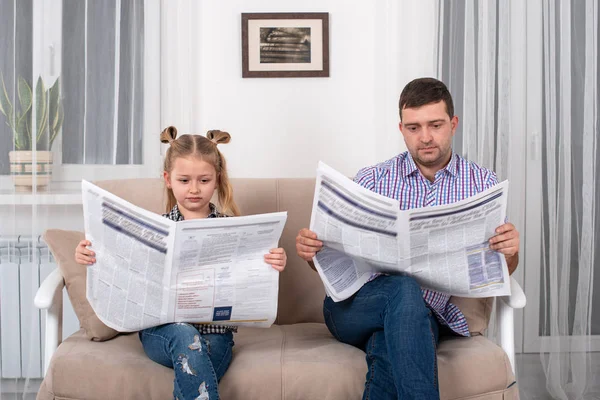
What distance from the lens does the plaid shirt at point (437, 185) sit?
5.64 feet

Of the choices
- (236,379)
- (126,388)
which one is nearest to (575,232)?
(236,379)

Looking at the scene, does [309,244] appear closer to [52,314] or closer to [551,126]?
[52,314]

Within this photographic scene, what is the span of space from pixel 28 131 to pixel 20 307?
24.6 inches

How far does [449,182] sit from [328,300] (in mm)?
450

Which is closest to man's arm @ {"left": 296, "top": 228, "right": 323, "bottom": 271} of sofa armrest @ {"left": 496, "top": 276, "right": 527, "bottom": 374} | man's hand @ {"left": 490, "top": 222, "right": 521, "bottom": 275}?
man's hand @ {"left": 490, "top": 222, "right": 521, "bottom": 275}

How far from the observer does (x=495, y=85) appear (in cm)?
242

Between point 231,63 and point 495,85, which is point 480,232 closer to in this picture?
point 495,85

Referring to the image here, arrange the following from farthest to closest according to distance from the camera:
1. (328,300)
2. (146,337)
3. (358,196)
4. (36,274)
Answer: (36,274) < (328,300) < (146,337) < (358,196)

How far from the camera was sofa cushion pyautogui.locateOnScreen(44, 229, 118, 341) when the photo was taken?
5.62ft

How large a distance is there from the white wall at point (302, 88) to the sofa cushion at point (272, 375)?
3.36 ft

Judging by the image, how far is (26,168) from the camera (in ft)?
7.59

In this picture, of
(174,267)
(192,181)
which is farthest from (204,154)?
(174,267)

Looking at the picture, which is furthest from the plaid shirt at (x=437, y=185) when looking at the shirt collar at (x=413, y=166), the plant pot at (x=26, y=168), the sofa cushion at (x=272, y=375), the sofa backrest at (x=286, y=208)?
the plant pot at (x=26, y=168)

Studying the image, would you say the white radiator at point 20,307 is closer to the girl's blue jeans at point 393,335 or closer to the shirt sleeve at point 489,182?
the girl's blue jeans at point 393,335
